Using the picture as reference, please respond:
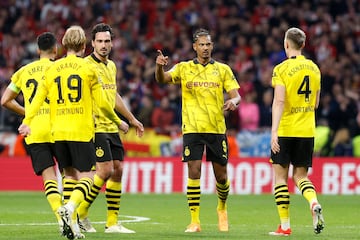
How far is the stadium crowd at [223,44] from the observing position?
2478 cm

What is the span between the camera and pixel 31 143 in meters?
12.6

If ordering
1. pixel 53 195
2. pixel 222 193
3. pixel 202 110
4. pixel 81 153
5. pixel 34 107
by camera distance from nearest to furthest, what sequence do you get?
1. pixel 34 107
2. pixel 81 153
3. pixel 53 195
4. pixel 202 110
5. pixel 222 193

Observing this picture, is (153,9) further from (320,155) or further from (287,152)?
(287,152)

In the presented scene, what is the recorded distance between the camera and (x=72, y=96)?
11.8m

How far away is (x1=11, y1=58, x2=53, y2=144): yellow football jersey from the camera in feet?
41.1

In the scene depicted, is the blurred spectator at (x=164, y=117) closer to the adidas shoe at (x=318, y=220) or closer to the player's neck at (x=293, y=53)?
the player's neck at (x=293, y=53)

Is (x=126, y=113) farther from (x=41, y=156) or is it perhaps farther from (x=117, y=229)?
(x=117, y=229)

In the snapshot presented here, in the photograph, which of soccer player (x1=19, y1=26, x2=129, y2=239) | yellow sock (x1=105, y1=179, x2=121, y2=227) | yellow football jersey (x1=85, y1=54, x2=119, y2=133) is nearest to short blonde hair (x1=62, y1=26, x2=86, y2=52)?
soccer player (x1=19, y1=26, x2=129, y2=239)

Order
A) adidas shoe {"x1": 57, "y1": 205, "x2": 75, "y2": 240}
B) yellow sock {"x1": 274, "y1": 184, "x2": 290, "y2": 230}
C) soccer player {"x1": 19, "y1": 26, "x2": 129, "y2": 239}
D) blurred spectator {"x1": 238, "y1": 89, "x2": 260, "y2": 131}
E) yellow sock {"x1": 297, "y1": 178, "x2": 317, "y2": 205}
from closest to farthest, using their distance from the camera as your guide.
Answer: adidas shoe {"x1": 57, "y1": 205, "x2": 75, "y2": 240} → soccer player {"x1": 19, "y1": 26, "x2": 129, "y2": 239} → yellow sock {"x1": 297, "y1": 178, "x2": 317, "y2": 205} → yellow sock {"x1": 274, "y1": 184, "x2": 290, "y2": 230} → blurred spectator {"x1": 238, "y1": 89, "x2": 260, "y2": 131}

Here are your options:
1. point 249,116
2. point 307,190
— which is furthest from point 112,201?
point 249,116

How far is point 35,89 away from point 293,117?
122 inches

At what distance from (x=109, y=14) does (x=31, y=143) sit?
61.0 feet

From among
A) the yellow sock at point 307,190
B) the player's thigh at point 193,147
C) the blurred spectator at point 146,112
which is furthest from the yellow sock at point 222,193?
the blurred spectator at point 146,112

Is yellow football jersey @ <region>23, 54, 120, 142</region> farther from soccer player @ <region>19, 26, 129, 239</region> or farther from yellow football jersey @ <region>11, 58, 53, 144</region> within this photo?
yellow football jersey @ <region>11, 58, 53, 144</region>
